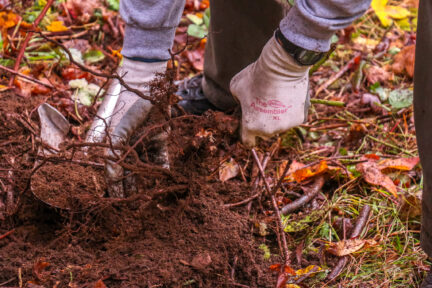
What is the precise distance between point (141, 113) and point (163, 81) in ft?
0.70

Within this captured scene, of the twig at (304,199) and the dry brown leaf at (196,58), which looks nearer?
the twig at (304,199)

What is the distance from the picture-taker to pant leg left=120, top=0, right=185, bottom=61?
195 cm

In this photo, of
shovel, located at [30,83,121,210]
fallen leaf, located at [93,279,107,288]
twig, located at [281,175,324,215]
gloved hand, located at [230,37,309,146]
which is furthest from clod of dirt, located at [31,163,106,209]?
twig, located at [281,175,324,215]

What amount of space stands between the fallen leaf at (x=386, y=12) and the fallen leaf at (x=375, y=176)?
1561 mm

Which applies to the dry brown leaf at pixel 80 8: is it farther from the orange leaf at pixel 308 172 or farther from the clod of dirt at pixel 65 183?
the orange leaf at pixel 308 172

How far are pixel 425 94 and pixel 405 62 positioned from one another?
1.62 meters

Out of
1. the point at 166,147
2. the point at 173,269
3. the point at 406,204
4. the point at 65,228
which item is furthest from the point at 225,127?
the point at 406,204

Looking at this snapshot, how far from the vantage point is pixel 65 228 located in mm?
1728

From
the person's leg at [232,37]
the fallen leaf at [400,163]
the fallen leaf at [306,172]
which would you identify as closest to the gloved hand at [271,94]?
the fallen leaf at [306,172]

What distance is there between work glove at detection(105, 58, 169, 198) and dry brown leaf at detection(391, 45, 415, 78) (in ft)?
5.45

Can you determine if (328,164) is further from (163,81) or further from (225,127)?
(163,81)

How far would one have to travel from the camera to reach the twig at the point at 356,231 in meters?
1.74

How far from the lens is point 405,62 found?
295cm

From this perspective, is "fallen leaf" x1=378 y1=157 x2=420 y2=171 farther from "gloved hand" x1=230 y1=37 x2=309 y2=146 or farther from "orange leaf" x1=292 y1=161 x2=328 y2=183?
"gloved hand" x1=230 y1=37 x2=309 y2=146
